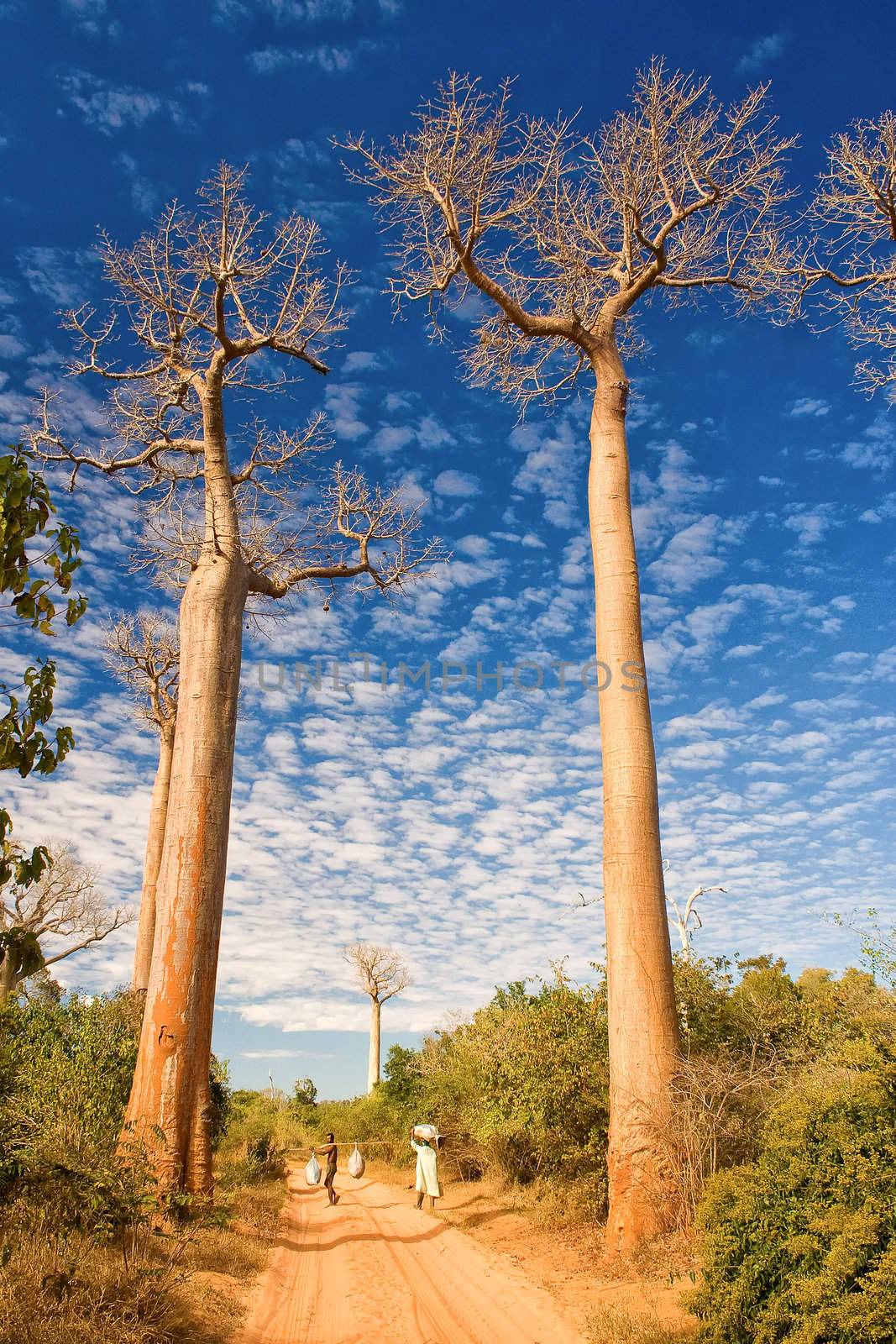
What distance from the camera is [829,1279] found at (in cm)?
380

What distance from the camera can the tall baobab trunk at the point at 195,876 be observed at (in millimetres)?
8180

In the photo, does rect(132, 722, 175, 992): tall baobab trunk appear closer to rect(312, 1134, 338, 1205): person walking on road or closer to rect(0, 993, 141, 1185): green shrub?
rect(0, 993, 141, 1185): green shrub

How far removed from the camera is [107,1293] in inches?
191

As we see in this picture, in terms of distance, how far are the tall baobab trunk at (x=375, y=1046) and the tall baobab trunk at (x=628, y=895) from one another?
2519 centimetres

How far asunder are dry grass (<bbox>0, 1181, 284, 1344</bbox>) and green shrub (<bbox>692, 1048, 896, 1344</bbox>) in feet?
9.88

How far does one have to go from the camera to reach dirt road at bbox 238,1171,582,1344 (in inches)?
225

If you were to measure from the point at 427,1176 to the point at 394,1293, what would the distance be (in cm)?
514

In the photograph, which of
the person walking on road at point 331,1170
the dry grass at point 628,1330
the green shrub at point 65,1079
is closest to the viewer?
the dry grass at point 628,1330

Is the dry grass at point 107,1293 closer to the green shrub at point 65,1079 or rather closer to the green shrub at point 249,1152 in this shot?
the green shrub at point 65,1079

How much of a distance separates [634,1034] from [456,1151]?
8.81 metres

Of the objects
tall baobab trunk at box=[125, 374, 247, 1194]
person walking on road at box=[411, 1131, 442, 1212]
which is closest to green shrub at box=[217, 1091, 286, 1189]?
person walking on road at box=[411, 1131, 442, 1212]

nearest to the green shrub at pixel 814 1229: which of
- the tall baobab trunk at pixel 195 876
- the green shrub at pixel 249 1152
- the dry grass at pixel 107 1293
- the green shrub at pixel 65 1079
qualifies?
the dry grass at pixel 107 1293

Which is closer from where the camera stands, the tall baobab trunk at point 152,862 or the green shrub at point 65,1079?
the green shrub at point 65,1079

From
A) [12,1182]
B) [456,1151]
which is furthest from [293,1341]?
[456,1151]
